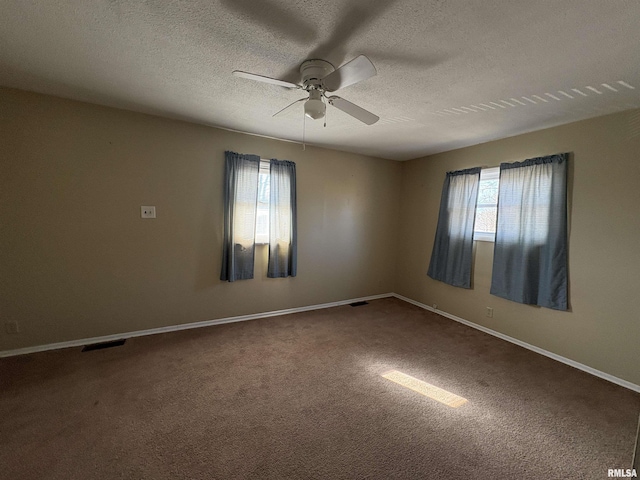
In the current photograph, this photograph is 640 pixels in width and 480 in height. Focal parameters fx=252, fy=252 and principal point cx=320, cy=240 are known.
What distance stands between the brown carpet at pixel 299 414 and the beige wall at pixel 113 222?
45cm

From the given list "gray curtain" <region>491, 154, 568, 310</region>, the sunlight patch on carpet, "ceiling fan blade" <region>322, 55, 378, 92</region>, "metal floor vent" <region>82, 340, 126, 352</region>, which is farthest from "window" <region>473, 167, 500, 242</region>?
"metal floor vent" <region>82, 340, 126, 352</region>

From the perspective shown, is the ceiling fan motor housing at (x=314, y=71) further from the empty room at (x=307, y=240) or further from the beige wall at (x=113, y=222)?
the beige wall at (x=113, y=222)

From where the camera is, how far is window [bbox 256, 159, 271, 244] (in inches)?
134

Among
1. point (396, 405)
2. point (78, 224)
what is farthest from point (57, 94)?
point (396, 405)

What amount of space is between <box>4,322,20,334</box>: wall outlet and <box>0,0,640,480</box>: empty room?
22 mm

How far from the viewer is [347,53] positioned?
162 centimetres

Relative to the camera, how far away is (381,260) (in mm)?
4574

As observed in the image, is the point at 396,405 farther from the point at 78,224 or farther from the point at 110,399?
the point at 78,224

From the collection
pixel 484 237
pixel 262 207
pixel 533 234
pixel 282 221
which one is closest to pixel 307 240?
pixel 282 221

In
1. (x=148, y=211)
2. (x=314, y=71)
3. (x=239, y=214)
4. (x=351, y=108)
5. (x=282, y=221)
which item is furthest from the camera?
(x=282, y=221)

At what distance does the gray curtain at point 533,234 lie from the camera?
103 inches

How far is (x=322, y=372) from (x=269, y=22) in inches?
102

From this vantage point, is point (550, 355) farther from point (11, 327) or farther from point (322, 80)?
point (11, 327)

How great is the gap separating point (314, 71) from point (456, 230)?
9.60 feet
